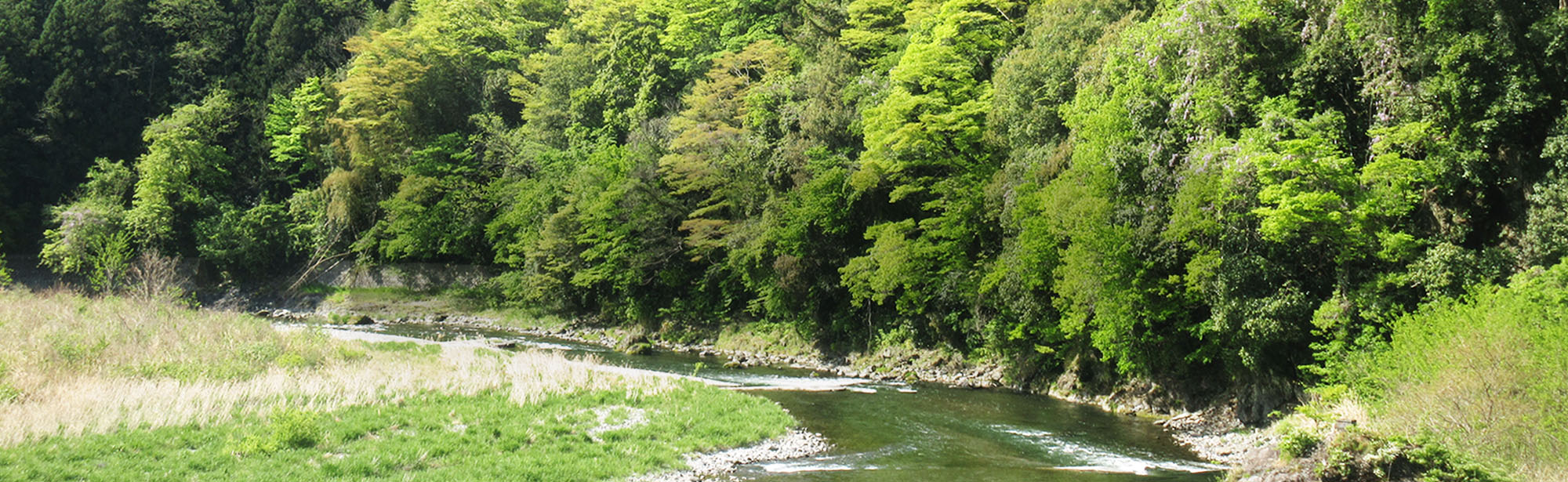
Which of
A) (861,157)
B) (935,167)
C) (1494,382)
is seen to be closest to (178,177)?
(861,157)

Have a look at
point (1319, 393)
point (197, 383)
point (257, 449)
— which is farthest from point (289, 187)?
point (1319, 393)

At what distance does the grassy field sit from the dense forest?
42.0ft

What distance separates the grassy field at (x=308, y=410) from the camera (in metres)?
13.8

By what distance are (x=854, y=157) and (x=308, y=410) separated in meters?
30.1

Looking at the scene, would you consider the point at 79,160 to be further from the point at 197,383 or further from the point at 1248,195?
the point at 1248,195

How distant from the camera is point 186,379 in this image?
1886cm

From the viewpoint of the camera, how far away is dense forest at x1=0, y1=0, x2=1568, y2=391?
69.0 ft

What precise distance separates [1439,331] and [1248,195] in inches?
263

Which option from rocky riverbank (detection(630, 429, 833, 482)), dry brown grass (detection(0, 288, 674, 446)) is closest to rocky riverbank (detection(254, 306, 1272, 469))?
rocky riverbank (detection(630, 429, 833, 482))

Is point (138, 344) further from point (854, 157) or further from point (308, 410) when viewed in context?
point (854, 157)

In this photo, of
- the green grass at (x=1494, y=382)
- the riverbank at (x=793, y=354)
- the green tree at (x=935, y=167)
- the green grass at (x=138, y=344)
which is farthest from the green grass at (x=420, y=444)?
the green tree at (x=935, y=167)

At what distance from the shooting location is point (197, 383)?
17922mm

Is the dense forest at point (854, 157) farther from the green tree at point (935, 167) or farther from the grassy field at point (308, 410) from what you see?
the grassy field at point (308, 410)

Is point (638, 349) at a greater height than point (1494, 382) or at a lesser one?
lesser
